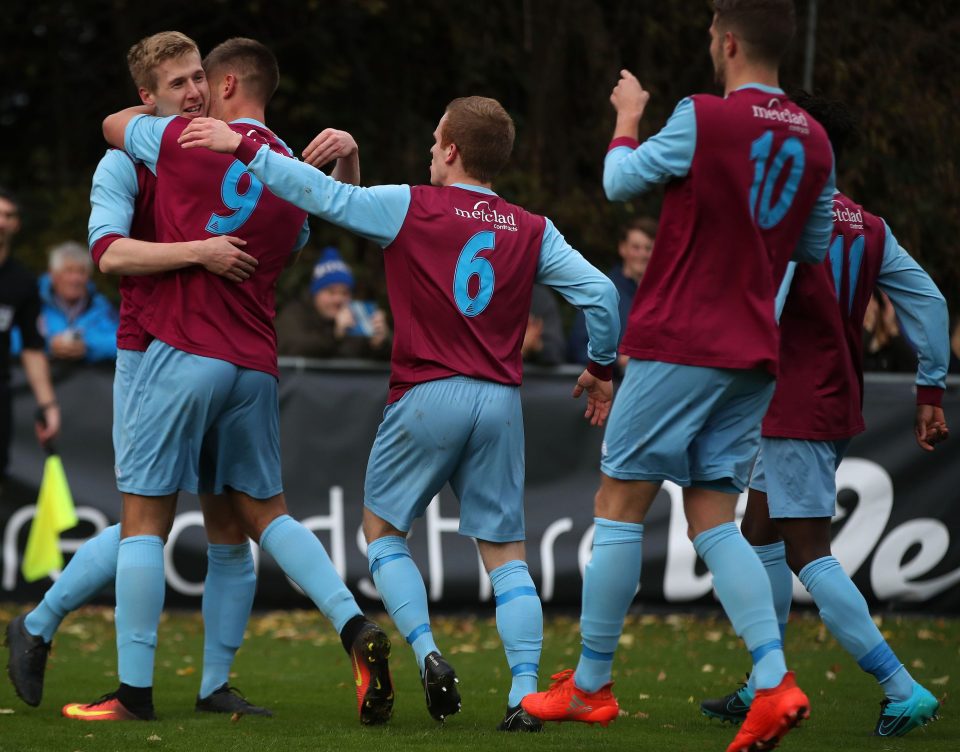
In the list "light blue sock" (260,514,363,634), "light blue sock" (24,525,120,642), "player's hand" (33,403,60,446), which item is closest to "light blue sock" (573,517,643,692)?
"light blue sock" (260,514,363,634)

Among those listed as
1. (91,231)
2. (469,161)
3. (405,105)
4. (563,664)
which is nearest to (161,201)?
(91,231)

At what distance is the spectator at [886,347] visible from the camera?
960 cm

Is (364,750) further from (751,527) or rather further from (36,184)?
(36,184)

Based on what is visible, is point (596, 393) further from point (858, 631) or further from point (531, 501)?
point (531, 501)

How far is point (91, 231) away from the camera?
18.1 ft

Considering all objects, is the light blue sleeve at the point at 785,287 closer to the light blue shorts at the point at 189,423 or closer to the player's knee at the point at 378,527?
the player's knee at the point at 378,527

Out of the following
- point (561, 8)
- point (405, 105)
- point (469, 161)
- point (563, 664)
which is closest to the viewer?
point (469, 161)

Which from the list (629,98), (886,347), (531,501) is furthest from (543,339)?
(629,98)

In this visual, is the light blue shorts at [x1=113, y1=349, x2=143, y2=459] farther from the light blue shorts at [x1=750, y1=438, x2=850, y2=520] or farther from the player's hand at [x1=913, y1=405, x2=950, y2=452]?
the player's hand at [x1=913, y1=405, x2=950, y2=452]

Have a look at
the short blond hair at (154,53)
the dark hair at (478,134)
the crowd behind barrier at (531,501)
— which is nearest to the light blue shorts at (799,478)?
the dark hair at (478,134)

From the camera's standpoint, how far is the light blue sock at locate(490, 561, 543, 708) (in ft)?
17.7

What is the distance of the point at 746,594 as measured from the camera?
15.4ft

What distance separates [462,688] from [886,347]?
4270 millimetres

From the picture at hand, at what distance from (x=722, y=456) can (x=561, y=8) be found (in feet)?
29.6
